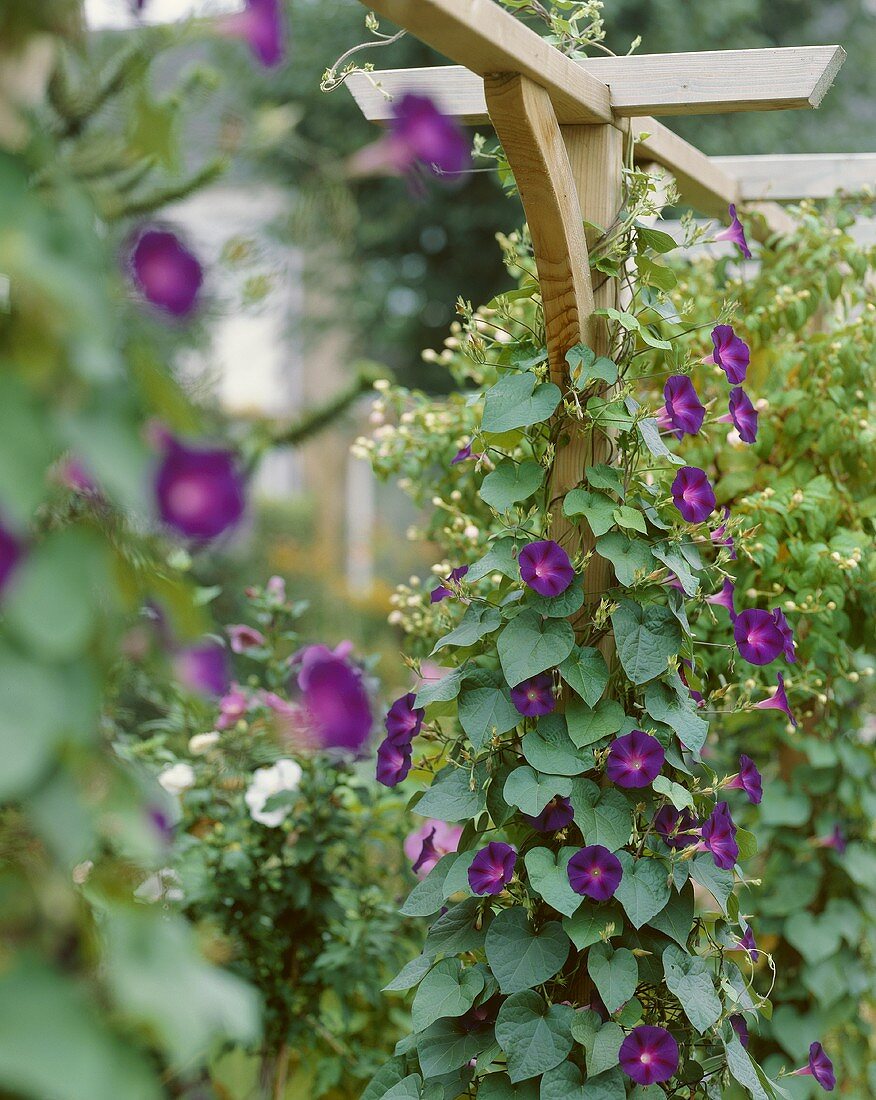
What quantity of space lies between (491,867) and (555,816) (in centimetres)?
11

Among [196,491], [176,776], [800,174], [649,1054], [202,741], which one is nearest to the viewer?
[196,491]

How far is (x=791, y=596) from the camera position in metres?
2.26

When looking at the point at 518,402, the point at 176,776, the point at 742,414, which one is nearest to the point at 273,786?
the point at 176,776

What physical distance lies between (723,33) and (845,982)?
6751 millimetres

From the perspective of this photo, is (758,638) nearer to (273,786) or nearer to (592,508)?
(592,508)

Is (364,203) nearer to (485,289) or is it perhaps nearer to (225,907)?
(485,289)

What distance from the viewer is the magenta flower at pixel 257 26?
0.66 meters

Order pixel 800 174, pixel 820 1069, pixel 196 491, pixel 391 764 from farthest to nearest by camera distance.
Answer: pixel 800 174 < pixel 820 1069 < pixel 391 764 < pixel 196 491

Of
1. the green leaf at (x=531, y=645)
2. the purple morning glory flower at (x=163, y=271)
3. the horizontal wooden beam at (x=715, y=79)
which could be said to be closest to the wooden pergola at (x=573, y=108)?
the horizontal wooden beam at (x=715, y=79)

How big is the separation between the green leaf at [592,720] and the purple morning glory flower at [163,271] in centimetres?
98

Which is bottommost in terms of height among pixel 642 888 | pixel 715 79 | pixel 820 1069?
pixel 820 1069

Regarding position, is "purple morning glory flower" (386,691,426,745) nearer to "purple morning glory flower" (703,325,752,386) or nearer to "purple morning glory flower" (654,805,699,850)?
"purple morning glory flower" (654,805,699,850)

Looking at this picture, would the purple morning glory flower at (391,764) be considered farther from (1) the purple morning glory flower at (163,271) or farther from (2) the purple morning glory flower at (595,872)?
(1) the purple morning glory flower at (163,271)

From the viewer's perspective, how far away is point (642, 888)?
4.89 ft
